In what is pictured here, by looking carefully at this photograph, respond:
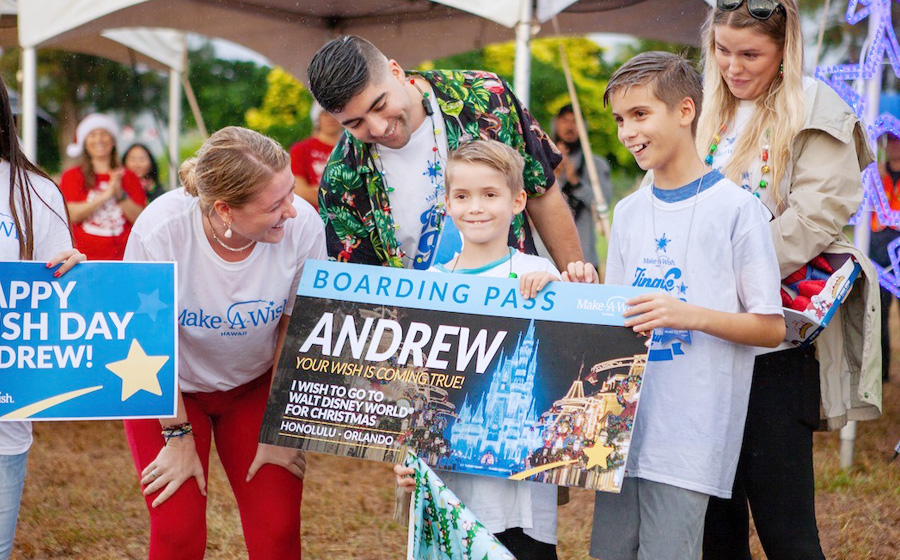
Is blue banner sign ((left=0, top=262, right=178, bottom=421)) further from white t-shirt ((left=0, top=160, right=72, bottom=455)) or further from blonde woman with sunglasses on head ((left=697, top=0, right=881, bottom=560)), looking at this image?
blonde woman with sunglasses on head ((left=697, top=0, right=881, bottom=560))

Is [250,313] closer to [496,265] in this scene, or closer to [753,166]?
[496,265]

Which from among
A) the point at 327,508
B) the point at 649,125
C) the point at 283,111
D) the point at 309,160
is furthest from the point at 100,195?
the point at 283,111

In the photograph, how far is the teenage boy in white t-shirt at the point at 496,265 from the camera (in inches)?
92.5

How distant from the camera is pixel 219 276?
8.66ft

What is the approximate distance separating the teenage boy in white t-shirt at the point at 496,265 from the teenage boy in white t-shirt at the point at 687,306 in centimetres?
23

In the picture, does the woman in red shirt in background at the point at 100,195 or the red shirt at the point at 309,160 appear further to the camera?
the red shirt at the point at 309,160

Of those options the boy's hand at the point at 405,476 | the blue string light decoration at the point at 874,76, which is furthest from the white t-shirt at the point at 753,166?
the blue string light decoration at the point at 874,76

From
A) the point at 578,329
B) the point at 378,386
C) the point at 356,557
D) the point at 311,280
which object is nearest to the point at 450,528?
the point at 378,386

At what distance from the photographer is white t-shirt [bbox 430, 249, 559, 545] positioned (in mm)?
2348

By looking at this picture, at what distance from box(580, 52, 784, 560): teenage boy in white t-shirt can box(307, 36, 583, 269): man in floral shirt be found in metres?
0.55

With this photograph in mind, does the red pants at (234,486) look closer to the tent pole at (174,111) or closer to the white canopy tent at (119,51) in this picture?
the white canopy tent at (119,51)

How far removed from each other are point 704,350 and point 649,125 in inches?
21.6

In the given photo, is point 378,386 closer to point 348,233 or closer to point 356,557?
point 348,233

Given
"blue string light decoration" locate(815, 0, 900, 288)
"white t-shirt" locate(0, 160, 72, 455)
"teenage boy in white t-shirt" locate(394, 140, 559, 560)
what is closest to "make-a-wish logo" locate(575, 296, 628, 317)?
"teenage boy in white t-shirt" locate(394, 140, 559, 560)
